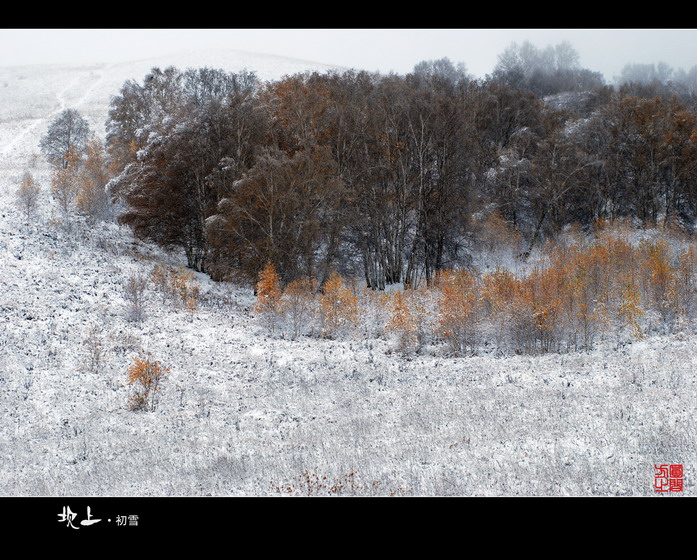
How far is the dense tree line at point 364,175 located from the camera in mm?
28625

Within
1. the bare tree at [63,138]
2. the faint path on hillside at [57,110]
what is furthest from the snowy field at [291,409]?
the faint path on hillside at [57,110]

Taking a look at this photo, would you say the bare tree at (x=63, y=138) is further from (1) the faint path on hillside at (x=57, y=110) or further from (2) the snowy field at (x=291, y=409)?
(2) the snowy field at (x=291, y=409)

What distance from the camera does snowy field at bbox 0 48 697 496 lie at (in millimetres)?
9445

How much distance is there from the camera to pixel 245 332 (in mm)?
21094

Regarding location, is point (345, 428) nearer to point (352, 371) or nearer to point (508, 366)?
point (352, 371)

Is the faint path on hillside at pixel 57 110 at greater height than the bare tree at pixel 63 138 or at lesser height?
greater

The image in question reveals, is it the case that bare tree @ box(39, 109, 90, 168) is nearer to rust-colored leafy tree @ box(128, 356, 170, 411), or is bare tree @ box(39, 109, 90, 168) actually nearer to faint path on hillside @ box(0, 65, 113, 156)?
faint path on hillside @ box(0, 65, 113, 156)

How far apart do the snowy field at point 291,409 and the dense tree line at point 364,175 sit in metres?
6.67

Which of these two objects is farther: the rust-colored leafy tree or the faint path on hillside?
the faint path on hillside

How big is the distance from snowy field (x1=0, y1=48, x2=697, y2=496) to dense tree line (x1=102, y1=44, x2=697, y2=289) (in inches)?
263

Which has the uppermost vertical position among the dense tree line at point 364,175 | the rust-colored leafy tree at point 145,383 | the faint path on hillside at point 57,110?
the faint path on hillside at point 57,110

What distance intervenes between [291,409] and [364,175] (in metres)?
21.2

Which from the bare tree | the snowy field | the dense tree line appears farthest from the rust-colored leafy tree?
the bare tree

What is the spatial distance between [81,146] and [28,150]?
12.8m
